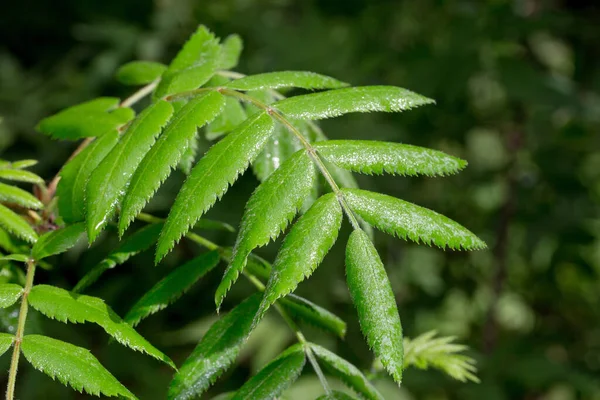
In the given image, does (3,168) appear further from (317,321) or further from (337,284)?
(337,284)

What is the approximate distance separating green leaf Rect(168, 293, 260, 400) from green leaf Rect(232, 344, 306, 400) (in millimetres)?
60

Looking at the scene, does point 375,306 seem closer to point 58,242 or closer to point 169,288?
point 169,288

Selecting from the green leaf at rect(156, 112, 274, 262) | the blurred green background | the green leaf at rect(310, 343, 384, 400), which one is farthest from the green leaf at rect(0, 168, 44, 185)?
the blurred green background

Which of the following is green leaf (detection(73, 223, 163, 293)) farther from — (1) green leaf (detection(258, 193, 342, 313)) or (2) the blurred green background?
(2) the blurred green background

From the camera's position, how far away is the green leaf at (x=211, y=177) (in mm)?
982

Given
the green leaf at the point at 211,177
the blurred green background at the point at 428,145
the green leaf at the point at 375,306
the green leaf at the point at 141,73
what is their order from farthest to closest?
the blurred green background at the point at 428,145 < the green leaf at the point at 141,73 < the green leaf at the point at 211,177 < the green leaf at the point at 375,306

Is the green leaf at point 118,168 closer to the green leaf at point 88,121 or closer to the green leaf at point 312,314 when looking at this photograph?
the green leaf at point 88,121

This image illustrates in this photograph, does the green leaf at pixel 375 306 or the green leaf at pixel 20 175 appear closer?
the green leaf at pixel 375 306

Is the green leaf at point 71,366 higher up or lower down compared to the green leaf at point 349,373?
higher up

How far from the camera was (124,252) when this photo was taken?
1177mm

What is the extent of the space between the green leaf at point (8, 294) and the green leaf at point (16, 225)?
0.50 feet

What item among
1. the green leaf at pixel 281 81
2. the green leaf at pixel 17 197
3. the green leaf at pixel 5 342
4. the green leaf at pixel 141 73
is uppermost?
the green leaf at pixel 281 81

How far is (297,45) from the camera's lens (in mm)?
3430

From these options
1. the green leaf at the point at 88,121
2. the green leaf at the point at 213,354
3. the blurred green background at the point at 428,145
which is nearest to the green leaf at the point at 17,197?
the green leaf at the point at 88,121
